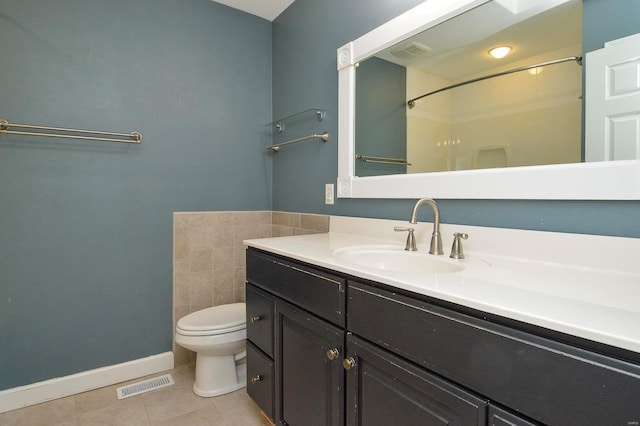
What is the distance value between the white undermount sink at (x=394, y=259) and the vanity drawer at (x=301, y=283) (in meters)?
0.12

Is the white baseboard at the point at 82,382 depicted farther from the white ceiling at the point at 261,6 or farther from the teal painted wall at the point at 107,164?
the white ceiling at the point at 261,6

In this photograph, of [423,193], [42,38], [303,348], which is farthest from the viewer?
[42,38]

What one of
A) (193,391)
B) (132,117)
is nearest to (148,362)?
(193,391)

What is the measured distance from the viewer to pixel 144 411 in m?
1.65

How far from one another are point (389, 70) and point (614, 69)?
86 centimetres

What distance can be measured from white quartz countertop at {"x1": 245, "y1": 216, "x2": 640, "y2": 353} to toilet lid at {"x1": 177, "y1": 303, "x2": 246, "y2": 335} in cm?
62

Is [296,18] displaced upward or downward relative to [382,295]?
upward

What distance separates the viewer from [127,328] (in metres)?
1.95

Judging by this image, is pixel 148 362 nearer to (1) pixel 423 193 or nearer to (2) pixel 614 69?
(1) pixel 423 193

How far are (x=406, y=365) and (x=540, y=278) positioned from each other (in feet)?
1.37

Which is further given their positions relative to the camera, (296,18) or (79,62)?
(296,18)

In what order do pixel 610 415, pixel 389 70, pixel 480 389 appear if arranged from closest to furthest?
1. pixel 610 415
2. pixel 480 389
3. pixel 389 70

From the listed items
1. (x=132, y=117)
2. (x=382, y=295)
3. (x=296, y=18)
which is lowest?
(x=382, y=295)

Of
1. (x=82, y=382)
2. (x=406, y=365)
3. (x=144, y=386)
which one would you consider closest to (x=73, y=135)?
(x=82, y=382)
